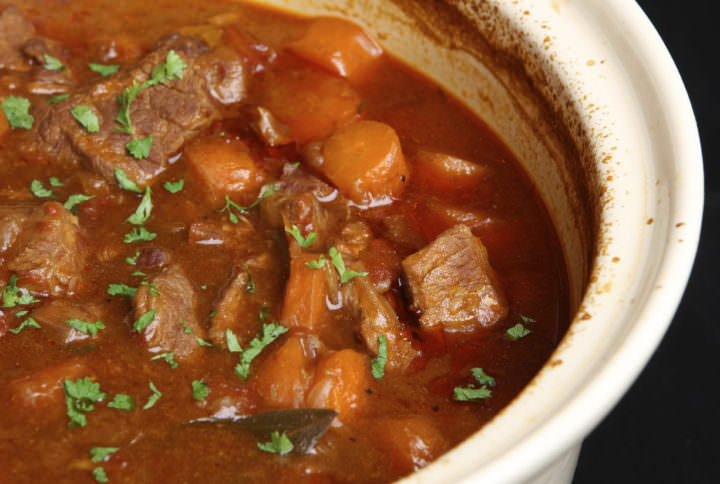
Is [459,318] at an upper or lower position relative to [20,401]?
Result: upper

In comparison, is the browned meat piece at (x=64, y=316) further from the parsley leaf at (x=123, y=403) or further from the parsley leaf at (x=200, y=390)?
the parsley leaf at (x=200, y=390)

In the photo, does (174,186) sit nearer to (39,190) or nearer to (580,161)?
(39,190)

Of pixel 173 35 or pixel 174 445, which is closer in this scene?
pixel 174 445

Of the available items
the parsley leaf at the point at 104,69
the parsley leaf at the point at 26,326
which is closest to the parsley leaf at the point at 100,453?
the parsley leaf at the point at 26,326

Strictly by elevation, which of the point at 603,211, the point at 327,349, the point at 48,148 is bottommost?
the point at 48,148

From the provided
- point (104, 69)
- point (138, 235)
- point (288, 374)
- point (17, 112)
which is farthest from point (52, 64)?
point (288, 374)

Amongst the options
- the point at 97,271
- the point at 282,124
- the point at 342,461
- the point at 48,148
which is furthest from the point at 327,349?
the point at 48,148

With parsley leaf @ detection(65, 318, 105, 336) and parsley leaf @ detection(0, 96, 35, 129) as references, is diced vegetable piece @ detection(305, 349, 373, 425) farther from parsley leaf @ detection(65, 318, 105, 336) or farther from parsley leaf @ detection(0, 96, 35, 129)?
parsley leaf @ detection(0, 96, 35, 129)

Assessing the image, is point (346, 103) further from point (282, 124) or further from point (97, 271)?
point (97, 271)

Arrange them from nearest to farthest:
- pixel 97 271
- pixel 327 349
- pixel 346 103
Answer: pixel 327 349 → pixel 97 271 → pixel 346 103
